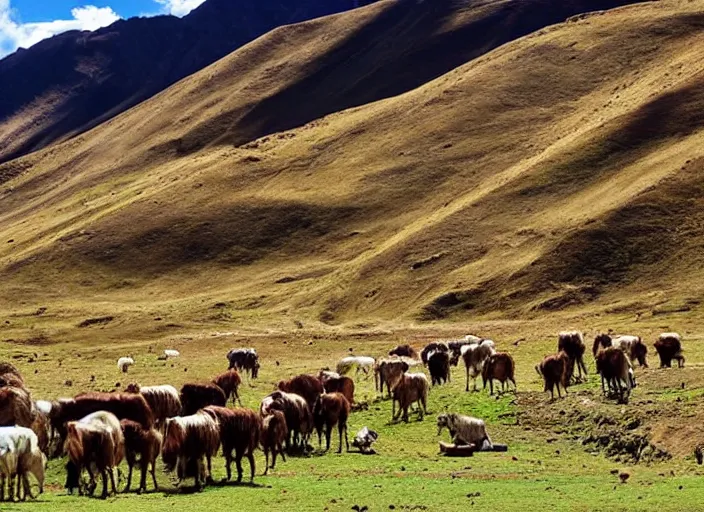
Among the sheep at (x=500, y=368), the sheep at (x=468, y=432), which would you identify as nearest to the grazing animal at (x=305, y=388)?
the sheep at (x=468, y=432)

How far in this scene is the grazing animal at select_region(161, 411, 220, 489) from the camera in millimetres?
23875

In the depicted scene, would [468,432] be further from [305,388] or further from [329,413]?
[305,388]

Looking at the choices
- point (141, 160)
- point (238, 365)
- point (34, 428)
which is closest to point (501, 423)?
point (34, 428)

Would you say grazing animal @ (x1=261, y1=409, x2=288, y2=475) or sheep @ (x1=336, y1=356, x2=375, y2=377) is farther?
sheep @ (x1=336, y1=356, x2=375, y2=377)

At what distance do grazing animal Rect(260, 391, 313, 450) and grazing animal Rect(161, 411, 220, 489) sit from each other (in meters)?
4.73

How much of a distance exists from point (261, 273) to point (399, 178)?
23563 mm

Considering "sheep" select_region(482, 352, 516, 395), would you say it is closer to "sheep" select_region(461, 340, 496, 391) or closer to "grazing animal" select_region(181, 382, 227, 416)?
"sheep" select_region(461, 340, 496, 391)

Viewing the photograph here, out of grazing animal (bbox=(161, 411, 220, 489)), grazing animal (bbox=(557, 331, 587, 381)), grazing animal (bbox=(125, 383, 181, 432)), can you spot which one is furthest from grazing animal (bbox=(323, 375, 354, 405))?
grazing animal (bbox=(161, 411, 220, 489))

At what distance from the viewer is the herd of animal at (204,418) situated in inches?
920

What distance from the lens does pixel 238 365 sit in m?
50.8

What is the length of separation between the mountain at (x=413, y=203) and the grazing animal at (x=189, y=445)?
53.1 m

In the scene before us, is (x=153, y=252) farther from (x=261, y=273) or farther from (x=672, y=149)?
(x=672, y=149)

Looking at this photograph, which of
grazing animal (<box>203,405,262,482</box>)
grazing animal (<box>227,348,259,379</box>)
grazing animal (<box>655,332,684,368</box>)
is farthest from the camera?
grazing animal (<box>227,348,259,379</box>)

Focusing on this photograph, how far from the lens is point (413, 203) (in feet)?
380
